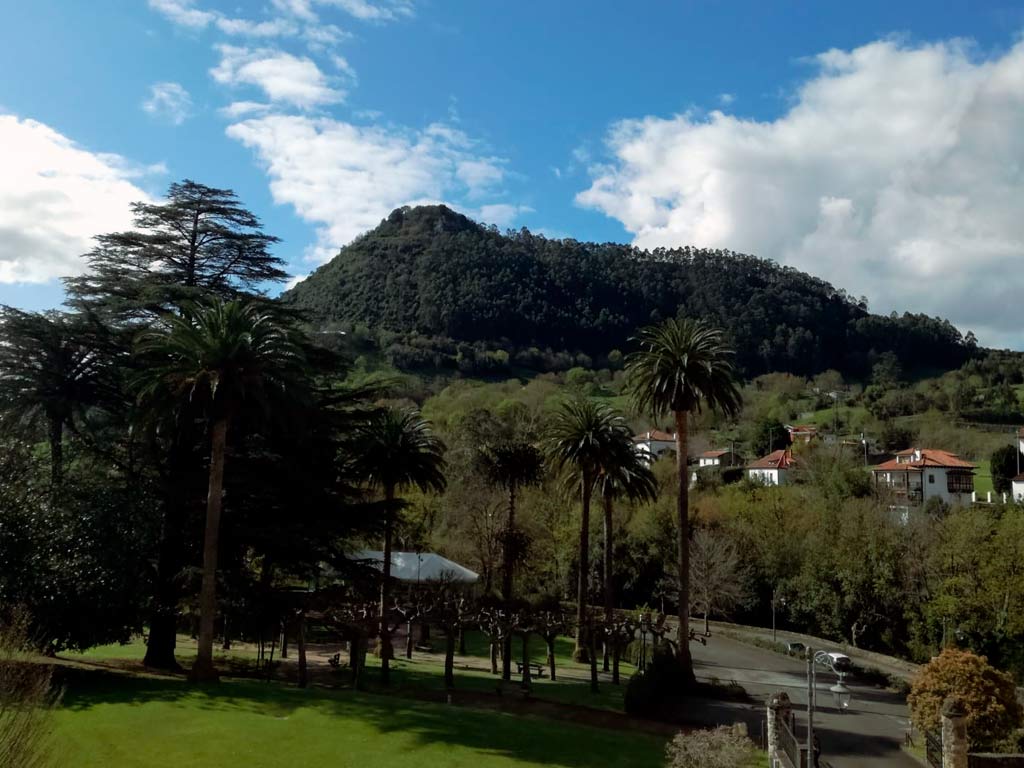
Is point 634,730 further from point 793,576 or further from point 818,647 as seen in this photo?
point 793,576

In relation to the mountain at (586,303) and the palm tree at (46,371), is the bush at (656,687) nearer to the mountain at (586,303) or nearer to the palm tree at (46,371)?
the palm tree at (46,371)

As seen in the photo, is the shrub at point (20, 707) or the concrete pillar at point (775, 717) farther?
the concrete pillar at point (775, 717)

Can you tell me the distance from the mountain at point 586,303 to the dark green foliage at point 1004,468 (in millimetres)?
A: 77683

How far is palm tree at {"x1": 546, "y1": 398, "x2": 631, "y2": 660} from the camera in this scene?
37.0 meters

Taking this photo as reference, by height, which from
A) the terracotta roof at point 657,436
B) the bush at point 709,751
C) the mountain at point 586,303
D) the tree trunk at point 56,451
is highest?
the mountain at point 586,303

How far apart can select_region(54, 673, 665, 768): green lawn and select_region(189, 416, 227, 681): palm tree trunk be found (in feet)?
4.46

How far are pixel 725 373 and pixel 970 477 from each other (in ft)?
175

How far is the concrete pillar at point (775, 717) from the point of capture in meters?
19.2

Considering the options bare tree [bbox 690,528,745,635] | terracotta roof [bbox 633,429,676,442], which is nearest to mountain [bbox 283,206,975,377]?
terracotta roof [bbox 633,429,676,442]

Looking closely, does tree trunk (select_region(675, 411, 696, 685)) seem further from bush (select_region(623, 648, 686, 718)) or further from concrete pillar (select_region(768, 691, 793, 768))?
concrete pillar (select_region(768, 691, 793, 768))

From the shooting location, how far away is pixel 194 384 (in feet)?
82.2

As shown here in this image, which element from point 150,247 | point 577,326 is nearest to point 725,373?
point 150,247

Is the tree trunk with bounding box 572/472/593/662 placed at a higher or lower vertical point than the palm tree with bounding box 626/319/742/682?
lower

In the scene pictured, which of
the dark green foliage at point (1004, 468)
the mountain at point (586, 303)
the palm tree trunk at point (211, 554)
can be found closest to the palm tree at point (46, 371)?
the palm tree trunk at point (211, 554)
